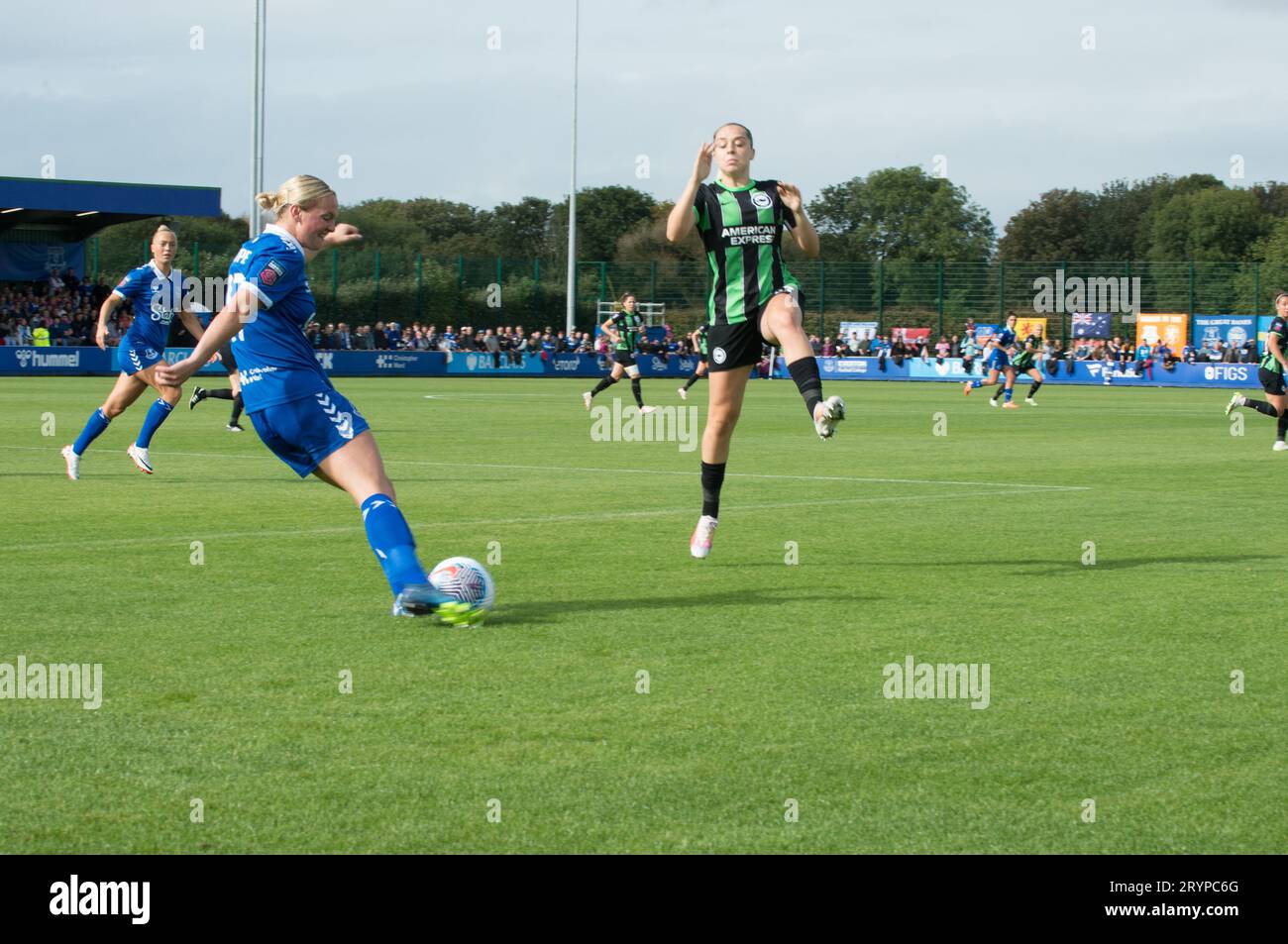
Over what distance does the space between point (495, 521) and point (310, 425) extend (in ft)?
15.2

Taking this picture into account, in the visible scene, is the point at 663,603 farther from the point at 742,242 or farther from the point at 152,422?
the point at 152,422

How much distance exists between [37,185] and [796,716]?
2228 inches

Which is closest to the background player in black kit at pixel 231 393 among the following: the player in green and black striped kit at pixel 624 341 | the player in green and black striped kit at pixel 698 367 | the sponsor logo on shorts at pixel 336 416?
the player in green and black striped kit at pixel 698 367

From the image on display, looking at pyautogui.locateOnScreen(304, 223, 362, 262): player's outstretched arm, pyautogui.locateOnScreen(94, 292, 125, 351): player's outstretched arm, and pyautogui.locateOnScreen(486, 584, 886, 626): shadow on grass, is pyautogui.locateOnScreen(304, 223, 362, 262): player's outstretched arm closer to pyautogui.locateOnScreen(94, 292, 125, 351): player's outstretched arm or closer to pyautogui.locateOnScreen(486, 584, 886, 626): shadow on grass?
pyautogui.locateOnScreen(486, 584, 886, 626): shadow on grass

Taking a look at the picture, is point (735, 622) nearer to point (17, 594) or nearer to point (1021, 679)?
point (1021, 679)

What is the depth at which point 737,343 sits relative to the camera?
1048cm

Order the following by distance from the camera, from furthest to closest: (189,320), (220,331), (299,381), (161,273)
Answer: (161,273)
(189,320)
(299,381)
(220,331)

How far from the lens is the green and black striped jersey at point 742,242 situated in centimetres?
1038

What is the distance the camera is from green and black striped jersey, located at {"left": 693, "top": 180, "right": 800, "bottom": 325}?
10375mm
